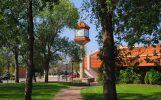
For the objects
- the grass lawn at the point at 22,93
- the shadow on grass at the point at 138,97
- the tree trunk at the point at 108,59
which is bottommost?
the shadow on grass at the point at 138,97

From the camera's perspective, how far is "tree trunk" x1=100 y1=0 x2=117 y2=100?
1487cm

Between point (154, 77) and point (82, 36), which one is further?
point (82, 36)

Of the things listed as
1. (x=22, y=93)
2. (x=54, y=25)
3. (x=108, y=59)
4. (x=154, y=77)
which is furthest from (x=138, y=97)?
(x=54, y=25)

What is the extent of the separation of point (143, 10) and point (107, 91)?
3193 mm

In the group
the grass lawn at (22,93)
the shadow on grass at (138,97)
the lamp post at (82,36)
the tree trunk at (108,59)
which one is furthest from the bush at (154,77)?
the tree trunk at (108,59)

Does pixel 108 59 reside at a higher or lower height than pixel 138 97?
higher

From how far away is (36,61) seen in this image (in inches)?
2222

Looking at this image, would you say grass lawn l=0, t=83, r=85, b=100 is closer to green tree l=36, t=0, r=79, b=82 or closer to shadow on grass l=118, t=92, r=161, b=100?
shadow on grass l=118, t=92, r=161, b=100

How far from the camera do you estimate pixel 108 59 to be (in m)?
14.9

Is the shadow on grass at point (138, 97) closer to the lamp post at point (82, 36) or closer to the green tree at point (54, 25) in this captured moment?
the green tree at point (54, 25)

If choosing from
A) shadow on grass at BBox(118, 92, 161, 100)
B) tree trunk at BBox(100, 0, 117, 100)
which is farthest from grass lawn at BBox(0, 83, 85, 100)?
tree trunk at BBox(100, 0, 117, 100)

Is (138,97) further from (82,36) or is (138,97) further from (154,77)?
(82,36)

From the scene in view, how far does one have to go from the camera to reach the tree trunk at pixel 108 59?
48.8 feet

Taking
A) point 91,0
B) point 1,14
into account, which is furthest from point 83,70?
point 91,0
